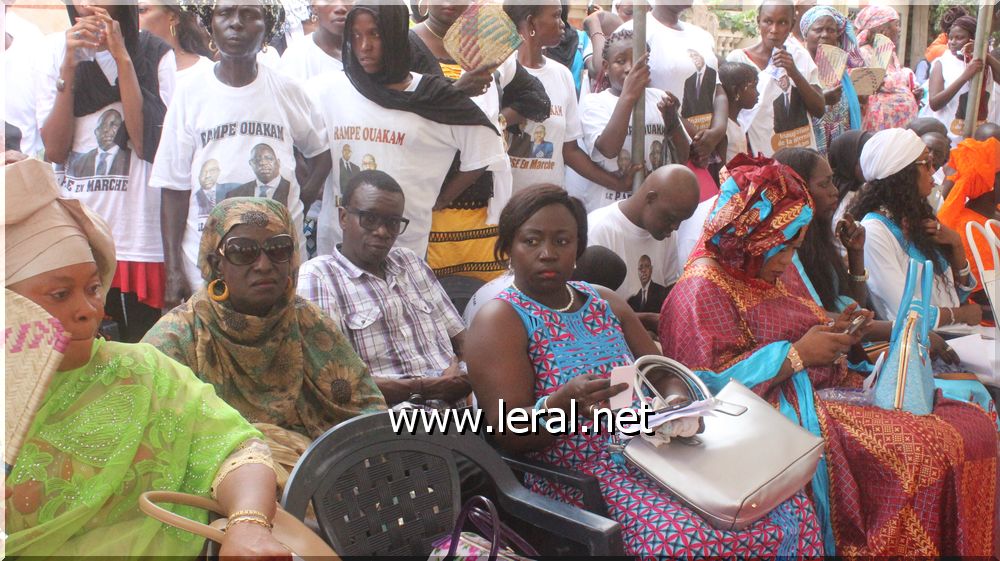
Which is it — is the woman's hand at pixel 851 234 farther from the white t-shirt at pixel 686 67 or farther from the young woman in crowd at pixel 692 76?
the white t-shirt at pixel 686 67

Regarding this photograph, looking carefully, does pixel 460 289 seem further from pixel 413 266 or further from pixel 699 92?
pixel 699 92

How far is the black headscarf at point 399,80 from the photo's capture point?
3648mm

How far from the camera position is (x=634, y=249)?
420cm

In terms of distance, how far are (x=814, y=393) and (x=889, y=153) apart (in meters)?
1.83

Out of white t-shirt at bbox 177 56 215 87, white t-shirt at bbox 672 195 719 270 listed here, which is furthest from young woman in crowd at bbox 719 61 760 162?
white t-shirt at bbox 177 56 215 87

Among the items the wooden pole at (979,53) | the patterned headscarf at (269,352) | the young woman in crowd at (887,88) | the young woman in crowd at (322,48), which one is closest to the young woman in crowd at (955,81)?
the young woman in crowd at (887,88)

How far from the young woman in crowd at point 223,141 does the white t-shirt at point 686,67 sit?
2.29 metres

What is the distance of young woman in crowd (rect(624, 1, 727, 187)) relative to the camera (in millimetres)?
4973

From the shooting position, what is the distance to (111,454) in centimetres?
186

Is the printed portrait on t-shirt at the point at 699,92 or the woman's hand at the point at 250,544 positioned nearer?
the woman's hand at the point at 250,544

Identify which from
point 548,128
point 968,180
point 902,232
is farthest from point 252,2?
point 968,180

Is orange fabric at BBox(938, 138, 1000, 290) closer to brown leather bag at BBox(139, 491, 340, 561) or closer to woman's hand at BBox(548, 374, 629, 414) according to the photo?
woman's hand at BBox(548, 374, 629, 414)

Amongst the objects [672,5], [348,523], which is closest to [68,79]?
[348,523]

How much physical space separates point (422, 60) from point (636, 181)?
3.91ft
